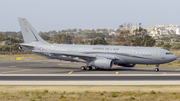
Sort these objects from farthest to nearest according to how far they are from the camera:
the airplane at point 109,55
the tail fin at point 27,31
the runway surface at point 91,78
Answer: the tail fin at point 27,31 → the airplane at point 109,55 → the runway surface at point 91,78

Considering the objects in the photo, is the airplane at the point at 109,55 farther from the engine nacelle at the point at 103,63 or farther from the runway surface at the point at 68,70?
the runway surface at the point at 68,70

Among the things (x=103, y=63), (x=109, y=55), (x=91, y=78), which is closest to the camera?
(x=91, y=78)

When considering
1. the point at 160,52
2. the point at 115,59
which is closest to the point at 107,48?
the point at 115,59

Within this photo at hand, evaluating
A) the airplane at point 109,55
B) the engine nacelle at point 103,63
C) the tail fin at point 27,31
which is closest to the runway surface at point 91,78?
the engine nacelle at point 103,63

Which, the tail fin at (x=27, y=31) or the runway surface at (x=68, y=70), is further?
the tail fin at (x=27, y=31)

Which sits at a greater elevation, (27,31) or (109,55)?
(27,31)

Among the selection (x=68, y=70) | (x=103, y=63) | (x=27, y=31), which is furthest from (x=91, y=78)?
(x=27, y=31)

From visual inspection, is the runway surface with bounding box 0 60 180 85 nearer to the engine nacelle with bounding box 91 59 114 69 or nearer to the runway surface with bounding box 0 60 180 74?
the runway surface with bounding box 0 60 180 74

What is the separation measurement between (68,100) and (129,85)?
7.78 metres

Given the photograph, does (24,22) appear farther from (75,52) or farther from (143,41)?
(143,41)

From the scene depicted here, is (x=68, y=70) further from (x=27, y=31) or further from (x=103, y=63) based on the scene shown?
(x=27, y=31)

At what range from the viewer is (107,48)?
116 feet

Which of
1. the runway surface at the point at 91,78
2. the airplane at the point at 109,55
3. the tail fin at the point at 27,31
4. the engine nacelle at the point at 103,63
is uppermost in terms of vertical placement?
the tail fin at the point at 27,31

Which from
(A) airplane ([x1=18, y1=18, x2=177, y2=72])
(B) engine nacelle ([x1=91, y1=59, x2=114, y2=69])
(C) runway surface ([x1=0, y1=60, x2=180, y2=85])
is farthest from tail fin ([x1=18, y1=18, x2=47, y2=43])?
(B) engine nacelle ([x1=91, y1=59, x2=114, y2=69])
